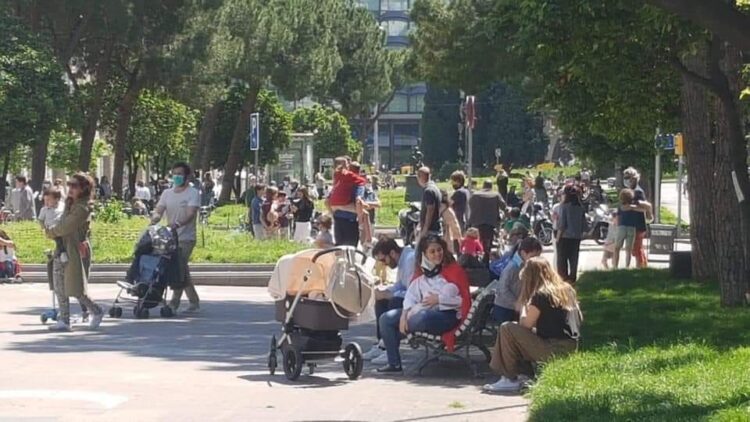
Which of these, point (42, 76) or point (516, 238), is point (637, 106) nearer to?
point (516, 238)

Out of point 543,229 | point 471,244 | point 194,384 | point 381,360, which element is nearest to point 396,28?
point 543,229

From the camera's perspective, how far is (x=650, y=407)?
980 cm

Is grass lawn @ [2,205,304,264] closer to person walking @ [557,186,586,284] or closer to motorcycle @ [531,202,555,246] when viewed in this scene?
person walking @ [557,186,586,284]

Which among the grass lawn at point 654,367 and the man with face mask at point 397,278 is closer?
the grass lawn at point 654,367

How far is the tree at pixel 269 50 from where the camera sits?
51.8 m

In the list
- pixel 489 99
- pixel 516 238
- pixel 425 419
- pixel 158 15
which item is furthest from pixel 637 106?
pixel 489 99

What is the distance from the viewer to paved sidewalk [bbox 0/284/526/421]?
37.3ft

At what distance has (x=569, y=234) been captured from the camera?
75.5ft

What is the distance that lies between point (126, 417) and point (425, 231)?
8.35 m

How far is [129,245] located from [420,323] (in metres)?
16.6

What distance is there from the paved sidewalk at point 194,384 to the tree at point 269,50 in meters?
33.2

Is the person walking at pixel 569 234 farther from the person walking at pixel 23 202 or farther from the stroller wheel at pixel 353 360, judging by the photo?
the person walking at pixel 23 202

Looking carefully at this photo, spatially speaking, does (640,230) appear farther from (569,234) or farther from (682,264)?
(682,264)

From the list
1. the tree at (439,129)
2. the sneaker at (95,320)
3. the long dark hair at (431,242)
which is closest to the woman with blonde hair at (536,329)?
the long dark hair at (431,242)
